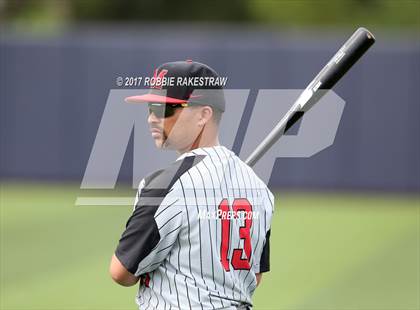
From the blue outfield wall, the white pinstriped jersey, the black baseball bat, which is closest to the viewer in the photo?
the white pinstriped jersey

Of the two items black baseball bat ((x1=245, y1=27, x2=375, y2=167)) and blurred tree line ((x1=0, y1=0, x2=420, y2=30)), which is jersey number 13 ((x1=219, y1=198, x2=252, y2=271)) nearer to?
black baseball bat ((x1=245, y1=27, x2=375, y2=167))

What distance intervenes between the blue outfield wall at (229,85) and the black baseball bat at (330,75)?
412 inches

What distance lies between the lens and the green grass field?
8.01m

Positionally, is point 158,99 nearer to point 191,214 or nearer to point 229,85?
point 191,214

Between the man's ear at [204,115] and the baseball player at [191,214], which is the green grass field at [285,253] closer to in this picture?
the baseball player at [191,214]

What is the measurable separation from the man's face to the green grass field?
409 cm

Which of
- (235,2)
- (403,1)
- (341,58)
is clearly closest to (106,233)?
(341,58)

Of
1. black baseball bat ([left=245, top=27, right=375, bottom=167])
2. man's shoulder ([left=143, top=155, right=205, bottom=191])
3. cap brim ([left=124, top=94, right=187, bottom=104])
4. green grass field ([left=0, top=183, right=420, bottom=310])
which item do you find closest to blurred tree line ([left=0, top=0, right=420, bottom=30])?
green grass field ([left=0, top=183, right=420, bottom=310])

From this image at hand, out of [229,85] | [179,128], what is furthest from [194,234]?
[229,85]

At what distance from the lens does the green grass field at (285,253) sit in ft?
26.3

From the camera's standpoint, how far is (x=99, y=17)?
1084 inches

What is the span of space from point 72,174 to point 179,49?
281cm

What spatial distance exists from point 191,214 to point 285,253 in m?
6.65

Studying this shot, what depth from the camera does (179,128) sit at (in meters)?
3.68
